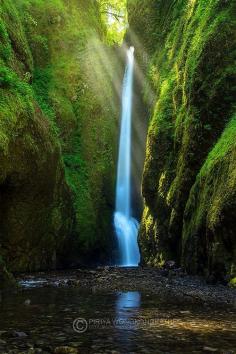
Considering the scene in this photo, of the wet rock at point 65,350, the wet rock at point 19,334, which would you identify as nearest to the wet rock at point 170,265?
the wet rock at point 19,334

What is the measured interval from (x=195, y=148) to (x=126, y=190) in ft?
41.3

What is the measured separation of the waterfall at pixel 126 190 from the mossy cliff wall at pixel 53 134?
109 centimetres

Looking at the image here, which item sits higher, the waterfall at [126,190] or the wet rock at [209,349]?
the waterfall at [126,190]

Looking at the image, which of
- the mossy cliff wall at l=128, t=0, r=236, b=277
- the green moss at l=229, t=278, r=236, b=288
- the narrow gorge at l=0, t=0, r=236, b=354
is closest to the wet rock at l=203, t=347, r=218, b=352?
the narrow gorge at l=0, t=0, r=236, b=354

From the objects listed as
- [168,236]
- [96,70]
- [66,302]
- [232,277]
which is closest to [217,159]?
[232,277]

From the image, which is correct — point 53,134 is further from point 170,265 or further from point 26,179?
A: point 170,265

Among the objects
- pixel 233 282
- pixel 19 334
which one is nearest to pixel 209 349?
pixel 19 334

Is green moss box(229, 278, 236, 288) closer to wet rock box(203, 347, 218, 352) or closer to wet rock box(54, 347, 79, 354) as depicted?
wet rock box(203, 347, 218, 352)

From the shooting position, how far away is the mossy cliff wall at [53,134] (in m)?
16.1

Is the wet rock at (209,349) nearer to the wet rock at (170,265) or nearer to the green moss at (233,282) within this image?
the green moss at (233,282)

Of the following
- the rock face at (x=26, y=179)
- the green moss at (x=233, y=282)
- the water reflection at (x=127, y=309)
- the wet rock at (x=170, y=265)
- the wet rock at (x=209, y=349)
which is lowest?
the wet rock at (x=209, y=349)

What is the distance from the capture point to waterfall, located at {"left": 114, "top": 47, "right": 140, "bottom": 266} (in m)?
27.7

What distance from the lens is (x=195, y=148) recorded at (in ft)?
58.1

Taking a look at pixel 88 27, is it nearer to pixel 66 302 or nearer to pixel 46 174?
pixel 46 174
